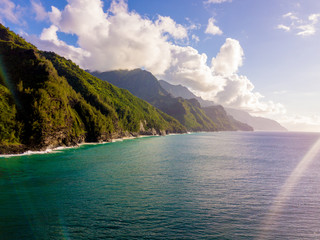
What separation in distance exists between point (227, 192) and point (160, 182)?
56.9ft

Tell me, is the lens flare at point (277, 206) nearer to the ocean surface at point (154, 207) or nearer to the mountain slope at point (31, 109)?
the ocean surface at point (154, 207)

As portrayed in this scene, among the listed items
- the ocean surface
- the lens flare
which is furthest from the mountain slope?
the lens flare

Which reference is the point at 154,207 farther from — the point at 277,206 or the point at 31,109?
the point at 31,109

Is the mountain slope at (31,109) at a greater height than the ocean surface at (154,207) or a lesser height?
greater

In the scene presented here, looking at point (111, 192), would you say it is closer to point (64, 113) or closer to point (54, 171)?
point (54, 171)

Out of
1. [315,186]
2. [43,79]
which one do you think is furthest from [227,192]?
[43,79]

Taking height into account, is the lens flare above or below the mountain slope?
below

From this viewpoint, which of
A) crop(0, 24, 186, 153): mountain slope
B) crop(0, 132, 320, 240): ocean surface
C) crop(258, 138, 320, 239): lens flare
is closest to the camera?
crop(0, 132, 320, 240): ocean surface

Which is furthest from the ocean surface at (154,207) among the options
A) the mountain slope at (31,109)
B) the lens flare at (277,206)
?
the mountain slope at (31,109)

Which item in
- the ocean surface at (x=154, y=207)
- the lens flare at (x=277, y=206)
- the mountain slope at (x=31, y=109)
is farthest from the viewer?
the mountain slope at (x=31, y=109)

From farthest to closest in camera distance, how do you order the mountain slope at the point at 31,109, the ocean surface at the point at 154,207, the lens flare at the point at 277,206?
the mountain slope at the point at 31,109, the lens flare at the point at 277,206, the ocean surface at the point at 154,207

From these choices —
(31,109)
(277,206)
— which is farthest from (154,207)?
(31,109)

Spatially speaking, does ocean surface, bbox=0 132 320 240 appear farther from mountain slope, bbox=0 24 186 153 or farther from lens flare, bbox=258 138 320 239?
mountain slope, bbox=0 24 186 153

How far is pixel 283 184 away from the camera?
169 feet
